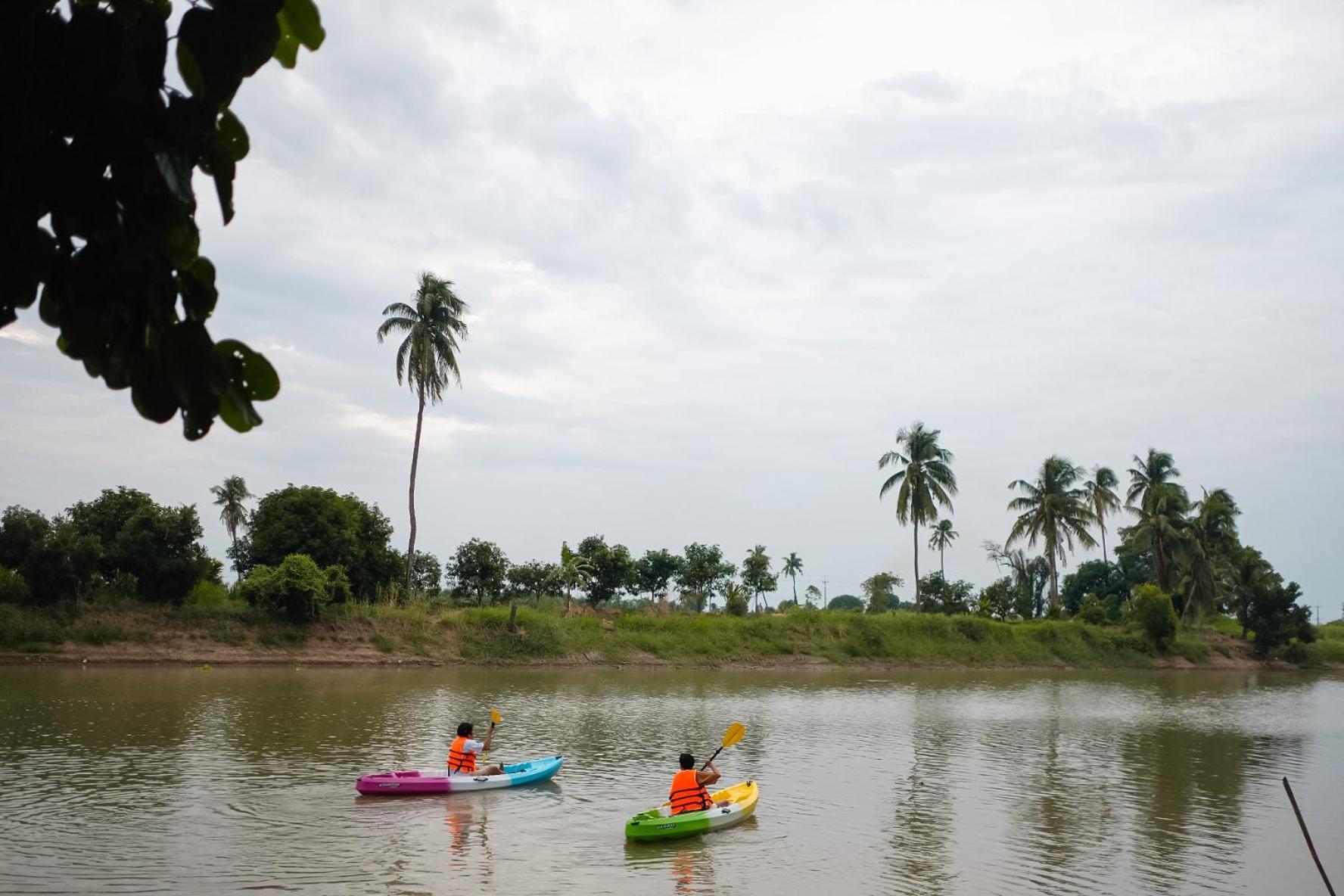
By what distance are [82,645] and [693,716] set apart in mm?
22082

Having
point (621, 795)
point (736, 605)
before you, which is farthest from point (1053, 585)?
point (621, 795)

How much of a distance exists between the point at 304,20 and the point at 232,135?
41cm

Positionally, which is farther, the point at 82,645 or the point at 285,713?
the point at 82,645

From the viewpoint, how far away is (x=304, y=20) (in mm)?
3189

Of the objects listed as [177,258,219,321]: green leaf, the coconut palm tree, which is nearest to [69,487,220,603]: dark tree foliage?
the coconut palm tree

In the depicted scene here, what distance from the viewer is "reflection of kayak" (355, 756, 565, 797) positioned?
52.7 feet

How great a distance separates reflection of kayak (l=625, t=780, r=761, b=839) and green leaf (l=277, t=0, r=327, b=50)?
12578 millimetres

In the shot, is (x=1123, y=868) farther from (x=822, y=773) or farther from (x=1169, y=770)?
(x=1169, y=770)

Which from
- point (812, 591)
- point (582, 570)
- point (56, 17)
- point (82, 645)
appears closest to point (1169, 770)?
point (56, 17)

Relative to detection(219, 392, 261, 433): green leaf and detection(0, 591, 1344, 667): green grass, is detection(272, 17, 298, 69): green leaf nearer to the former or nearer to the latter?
detection(219, 392, 261, 433): green leaf

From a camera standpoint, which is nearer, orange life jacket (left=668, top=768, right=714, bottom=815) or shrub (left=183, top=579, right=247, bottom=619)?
orange life jacket (left=668, top=768, right=714, bottom=815)

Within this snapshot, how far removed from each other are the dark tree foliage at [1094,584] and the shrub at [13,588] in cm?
8037

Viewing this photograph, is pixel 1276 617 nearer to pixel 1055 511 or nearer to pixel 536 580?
pixel 1055 511

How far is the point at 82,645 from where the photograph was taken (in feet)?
117
